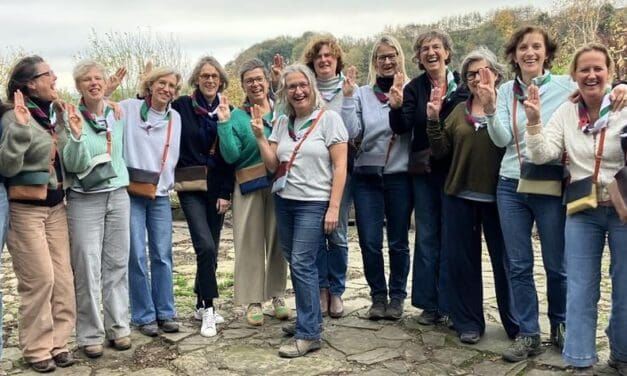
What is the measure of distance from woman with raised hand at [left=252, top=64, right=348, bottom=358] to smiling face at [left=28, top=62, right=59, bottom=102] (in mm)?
1301

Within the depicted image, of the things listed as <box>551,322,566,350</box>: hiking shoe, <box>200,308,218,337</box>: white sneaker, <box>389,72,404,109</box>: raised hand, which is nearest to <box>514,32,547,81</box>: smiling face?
<box>389,72,404,109</box>: raised hand

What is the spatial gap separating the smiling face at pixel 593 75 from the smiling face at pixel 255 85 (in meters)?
2.24

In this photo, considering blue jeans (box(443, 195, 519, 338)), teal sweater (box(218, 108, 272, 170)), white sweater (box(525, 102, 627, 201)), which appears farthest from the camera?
Result: teal sweater (box(218, 108, 272, 170))

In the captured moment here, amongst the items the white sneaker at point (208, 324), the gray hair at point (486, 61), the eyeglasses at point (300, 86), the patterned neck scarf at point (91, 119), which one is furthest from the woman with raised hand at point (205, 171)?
the gray hair at point (486, 61)

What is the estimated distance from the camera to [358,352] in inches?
177

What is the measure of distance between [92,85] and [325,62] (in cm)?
167

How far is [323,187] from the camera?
4324 mm

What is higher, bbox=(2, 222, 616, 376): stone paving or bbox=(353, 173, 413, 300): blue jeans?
bbox=(353, 173, 413, 300): blue jeans

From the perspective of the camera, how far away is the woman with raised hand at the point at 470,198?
166 inches

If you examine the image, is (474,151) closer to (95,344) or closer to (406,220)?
(406,220)

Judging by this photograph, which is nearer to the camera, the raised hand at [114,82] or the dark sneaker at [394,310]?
the raised hand at [114,82]

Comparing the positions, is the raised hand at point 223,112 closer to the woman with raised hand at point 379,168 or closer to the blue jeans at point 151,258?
the blue jeans at point 151,258

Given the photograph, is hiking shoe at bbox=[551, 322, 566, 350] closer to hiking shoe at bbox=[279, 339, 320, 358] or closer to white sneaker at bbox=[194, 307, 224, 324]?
hiking shoe at bbox=[279, 339, 320, 358]

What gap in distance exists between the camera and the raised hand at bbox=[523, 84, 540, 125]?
12.1 feet
